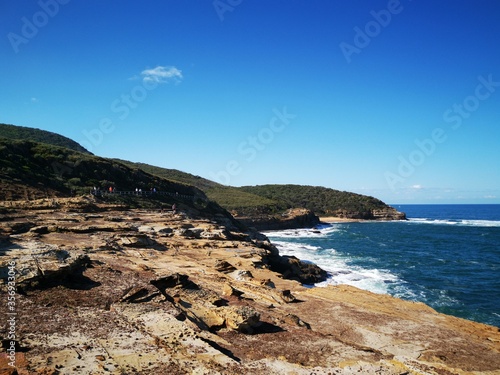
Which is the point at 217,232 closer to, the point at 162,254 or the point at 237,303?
the point at 162,254

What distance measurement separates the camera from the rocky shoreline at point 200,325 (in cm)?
859

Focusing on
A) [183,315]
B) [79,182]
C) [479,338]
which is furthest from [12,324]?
[79,182]

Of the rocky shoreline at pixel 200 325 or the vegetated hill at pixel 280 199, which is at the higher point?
the vegetated hill at pixel 280 199

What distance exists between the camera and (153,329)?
33.2ft

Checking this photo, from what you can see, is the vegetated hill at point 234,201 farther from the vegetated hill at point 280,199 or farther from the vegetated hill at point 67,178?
the vegetated hill at point 67,178

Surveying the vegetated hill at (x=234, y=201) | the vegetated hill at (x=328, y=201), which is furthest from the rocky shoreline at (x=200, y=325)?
the vegetated hill at (x=328, y=201)

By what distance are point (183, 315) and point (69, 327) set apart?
10.8ft

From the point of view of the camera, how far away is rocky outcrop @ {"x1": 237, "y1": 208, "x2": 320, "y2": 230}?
89.9 meters

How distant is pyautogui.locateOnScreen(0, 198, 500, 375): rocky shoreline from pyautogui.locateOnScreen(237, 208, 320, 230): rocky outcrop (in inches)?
2619

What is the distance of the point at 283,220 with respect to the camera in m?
95.8

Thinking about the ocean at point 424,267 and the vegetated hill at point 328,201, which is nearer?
the ocean at point 424,267

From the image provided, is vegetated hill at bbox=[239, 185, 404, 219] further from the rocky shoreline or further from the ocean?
the rocky shoreline

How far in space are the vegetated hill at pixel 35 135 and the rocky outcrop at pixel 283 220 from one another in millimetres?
58402

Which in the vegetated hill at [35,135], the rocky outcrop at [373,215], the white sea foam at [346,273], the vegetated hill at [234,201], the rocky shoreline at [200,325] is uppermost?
the vegetated hill at [35,135]
